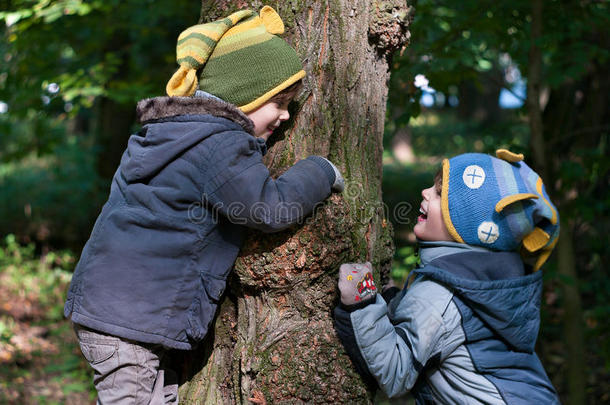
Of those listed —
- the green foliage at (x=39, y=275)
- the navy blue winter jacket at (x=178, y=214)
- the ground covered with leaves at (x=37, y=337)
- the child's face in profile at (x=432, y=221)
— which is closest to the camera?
the navy blue winter jacket at (x=178, y=214)

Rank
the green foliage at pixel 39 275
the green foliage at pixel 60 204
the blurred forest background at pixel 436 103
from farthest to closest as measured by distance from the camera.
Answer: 1. the green foliage at pixel 60 204
2. the green foliage at pixel 39 275
3. the blurred forest background at pixel 436 103

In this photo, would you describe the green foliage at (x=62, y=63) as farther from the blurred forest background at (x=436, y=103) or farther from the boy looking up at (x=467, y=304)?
the boy looking up at (x=467, y=304)

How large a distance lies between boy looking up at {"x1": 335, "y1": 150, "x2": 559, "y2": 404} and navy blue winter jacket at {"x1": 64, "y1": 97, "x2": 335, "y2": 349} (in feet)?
1.37

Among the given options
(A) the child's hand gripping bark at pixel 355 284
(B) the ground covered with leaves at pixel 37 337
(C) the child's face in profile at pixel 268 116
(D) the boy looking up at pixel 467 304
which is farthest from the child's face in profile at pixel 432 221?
(B) the ground covered with leaves at pixel 37 337

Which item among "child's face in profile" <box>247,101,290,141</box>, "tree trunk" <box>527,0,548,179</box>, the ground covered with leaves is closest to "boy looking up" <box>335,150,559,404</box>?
"child's face in profile" <box>247,101,290,141</box>

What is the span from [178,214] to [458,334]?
3.70 ft

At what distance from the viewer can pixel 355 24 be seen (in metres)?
2.17

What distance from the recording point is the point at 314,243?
203cm

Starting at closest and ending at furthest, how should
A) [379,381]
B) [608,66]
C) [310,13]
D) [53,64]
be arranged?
[379,381], [310,13], [608,66], [53,64]

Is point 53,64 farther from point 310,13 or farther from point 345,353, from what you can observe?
point 345,353

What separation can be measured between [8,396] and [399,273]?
339cm

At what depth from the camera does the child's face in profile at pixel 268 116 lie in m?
2.06

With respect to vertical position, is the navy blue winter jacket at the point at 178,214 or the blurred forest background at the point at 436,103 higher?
the navy blue winter jacket at the point at 178,214

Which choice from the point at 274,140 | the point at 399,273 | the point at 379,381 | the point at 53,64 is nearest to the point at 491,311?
the point at 379,381
